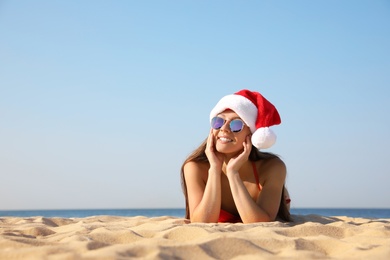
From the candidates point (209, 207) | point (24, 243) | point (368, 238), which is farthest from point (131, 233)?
point (368, 238)

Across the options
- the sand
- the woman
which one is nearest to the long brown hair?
the woman

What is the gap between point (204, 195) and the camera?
446cm

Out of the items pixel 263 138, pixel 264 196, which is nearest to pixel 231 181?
pixel 264 196

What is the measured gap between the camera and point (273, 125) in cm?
480

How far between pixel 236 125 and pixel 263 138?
307 millimetres

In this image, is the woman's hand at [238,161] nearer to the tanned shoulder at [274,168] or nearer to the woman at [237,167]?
the woman at [237,167]

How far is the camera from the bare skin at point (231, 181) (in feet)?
14.3

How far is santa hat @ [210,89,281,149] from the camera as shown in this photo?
4586 mm

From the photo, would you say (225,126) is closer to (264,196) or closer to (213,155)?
(213,155)

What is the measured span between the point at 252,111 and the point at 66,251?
9.01 feet

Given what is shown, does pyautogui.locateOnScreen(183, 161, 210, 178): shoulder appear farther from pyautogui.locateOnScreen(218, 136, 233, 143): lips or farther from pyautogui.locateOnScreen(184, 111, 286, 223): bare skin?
pyautogui.locateOnScreen(218, 136, 233, 143): lips

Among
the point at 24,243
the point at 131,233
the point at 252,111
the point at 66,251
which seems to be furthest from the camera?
the point at 252,111

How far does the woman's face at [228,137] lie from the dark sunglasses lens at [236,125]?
3cm

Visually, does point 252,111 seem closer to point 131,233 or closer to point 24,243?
point 131,233
